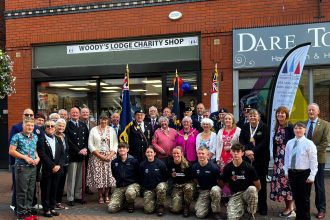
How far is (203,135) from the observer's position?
759cm

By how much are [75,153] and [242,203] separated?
134 inches

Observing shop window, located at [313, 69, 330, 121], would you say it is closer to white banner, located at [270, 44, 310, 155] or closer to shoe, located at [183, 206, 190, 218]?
white banner, located at [270, 44, 310, 155]

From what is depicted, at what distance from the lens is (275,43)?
1031 centimetres

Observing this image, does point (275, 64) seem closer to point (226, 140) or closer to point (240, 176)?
point (226, 140)

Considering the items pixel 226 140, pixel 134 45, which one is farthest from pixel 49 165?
pixel 134 45

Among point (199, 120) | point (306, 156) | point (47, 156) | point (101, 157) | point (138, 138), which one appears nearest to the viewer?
point (306, 156)

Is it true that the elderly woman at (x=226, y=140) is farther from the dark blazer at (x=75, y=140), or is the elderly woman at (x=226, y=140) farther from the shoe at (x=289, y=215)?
the dark blazer at (x=75, y=140)

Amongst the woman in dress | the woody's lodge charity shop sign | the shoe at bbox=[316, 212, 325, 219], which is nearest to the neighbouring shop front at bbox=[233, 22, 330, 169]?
the woody's lodge charity shop sign

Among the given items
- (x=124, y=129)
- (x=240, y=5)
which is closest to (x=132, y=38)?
(x=240, y=5)

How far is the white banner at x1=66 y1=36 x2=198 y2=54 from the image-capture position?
11.2 metres

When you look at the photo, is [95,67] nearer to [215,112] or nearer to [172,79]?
[172,79]

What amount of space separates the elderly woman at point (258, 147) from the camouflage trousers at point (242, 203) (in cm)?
54

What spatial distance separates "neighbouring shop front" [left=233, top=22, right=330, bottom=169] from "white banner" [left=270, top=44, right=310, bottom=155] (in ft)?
8.87

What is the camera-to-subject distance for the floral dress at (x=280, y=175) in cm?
674
